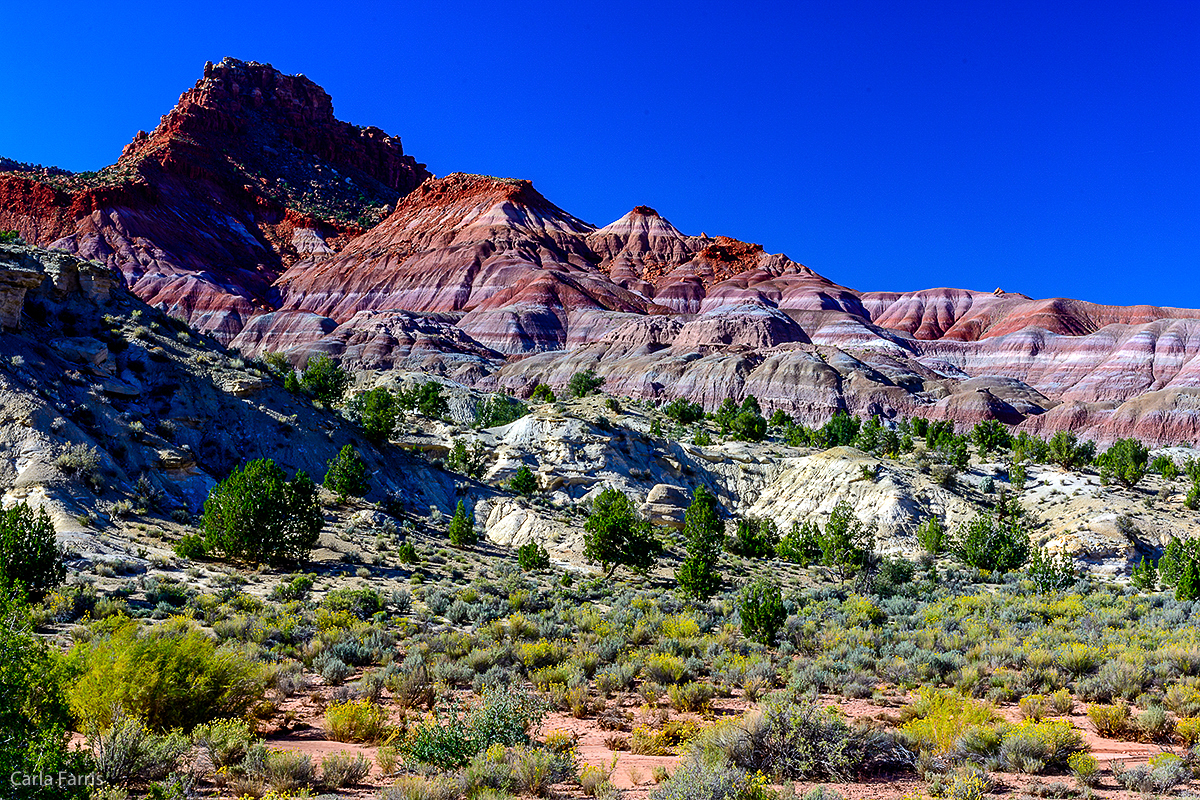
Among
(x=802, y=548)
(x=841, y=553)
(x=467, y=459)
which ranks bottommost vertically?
(x=841, y=553)

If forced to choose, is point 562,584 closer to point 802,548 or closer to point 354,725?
point 354,725

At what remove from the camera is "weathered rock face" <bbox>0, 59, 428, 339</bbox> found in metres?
121

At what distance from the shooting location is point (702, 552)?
2991 cm

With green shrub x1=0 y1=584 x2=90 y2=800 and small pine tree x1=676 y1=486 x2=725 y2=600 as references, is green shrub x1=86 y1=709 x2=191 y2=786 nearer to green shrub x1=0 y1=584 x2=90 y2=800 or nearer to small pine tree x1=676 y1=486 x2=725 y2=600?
green shrub x1=0 y1=584 x2=90 y2=800

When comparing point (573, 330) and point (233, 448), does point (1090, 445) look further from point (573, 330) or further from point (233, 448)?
point (573, 330)

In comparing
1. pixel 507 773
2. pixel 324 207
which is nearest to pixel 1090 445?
pixel 507 773

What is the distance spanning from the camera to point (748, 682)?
12.1 m

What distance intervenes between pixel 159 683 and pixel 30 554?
10627 mm

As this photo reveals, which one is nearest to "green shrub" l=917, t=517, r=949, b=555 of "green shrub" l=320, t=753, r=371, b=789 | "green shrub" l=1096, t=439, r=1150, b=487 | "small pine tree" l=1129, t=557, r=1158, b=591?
"small pine tree" l=1129, t=557, r=1158, b=591

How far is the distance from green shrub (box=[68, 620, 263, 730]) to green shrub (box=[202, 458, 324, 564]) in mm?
13370

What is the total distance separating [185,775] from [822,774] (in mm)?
6823

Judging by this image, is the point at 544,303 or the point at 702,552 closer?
the point at 702,552

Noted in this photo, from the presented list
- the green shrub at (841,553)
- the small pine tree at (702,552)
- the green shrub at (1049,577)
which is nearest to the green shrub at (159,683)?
the small pine tree at (702,552)

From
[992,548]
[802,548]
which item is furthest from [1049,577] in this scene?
[802,548]
